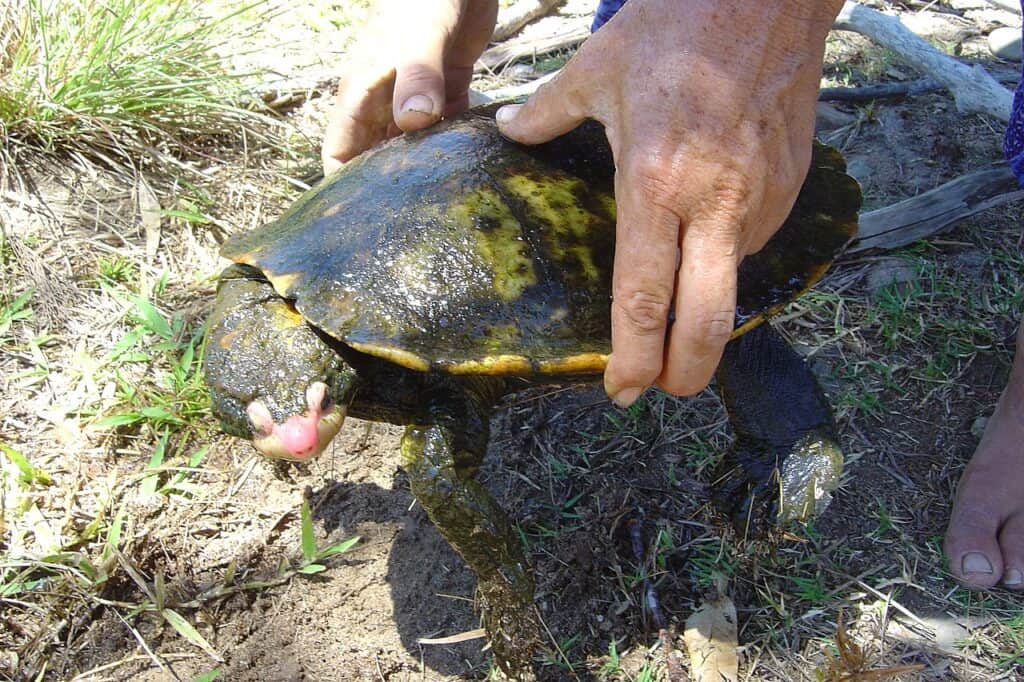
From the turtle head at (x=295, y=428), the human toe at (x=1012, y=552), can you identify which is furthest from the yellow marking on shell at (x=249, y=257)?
the human toe at (x=1012, y=552)

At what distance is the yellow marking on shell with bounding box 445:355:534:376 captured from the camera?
1807 millimetres

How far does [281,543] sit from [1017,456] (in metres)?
2.22

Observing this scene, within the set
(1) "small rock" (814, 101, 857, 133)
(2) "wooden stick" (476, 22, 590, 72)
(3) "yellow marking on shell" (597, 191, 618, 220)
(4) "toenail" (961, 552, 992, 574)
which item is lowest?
(4) "toenail" (961, 552, 992, 574)

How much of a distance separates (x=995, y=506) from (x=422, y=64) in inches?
83.0

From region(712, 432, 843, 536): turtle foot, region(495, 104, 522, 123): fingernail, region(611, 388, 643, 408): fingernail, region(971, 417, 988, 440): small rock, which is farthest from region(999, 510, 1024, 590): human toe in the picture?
region(495, 104, 522, 123): fingernail

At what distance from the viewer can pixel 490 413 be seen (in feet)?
7.00

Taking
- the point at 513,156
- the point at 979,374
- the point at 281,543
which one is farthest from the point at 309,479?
the point at 979,374

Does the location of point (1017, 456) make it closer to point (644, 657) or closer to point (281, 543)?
point (644, 657)

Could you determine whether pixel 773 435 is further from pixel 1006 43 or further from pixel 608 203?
pixel 1006 43

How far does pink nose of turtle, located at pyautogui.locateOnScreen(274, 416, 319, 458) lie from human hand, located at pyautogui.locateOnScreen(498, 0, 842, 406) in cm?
71

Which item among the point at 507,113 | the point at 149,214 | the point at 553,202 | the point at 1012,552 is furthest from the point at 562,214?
the point at 149,214

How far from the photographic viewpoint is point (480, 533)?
1.91 meters

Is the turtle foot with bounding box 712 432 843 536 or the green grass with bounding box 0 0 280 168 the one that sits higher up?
the green grass with bounding box 0 0 280 168

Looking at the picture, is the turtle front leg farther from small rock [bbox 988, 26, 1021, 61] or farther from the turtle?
small rock [bbox 988, 26, 1021, 61]
